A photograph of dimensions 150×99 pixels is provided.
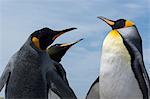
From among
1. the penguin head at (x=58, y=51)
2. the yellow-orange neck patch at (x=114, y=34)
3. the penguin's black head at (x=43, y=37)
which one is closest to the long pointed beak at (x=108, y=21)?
the yellow-orange neck patch at (x=114, y=34)

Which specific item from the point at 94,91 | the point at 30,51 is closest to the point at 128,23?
the point at 94,91

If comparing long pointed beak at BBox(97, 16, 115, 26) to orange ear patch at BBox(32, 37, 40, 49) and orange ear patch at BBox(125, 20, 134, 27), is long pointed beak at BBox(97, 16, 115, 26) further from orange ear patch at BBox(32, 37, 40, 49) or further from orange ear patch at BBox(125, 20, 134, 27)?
orange ear patch at BBox(32, 37, 40, 49)

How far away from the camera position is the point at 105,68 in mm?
5488

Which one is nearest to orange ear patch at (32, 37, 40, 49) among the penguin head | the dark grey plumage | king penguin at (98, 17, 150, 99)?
king penguin at (98, 17, 150, 99)

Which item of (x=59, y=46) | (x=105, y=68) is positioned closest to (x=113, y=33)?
(x=105, y=68)

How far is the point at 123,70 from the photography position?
544 cm

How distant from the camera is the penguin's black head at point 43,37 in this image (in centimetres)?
468

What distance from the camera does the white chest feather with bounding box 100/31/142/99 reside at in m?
5.40

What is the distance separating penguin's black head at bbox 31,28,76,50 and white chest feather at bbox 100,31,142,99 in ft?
2.80

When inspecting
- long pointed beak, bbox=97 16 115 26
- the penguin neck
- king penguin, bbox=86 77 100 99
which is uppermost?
long pointed beak, bbox=97 16 115 26

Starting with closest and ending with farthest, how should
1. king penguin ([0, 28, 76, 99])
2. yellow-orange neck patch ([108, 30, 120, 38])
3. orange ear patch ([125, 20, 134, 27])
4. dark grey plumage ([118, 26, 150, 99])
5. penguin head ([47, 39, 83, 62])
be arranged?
1. king penguin ([0, 28, 76, 99])
2. dark grey plumage ([118, 26, 150, 99])
3. yellow-orange neck patch ([108, 30, 120, 38])
4. orange ear patch ([125, 20, 134, 27])
5. penguin head ([47, 39, 83, 62])

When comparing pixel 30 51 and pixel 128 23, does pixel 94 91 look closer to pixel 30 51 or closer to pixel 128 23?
pixel 128 23

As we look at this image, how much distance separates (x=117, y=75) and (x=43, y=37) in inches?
46.1

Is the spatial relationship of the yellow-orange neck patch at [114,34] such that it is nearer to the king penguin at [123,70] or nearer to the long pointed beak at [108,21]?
the king penguin at [123,70]
